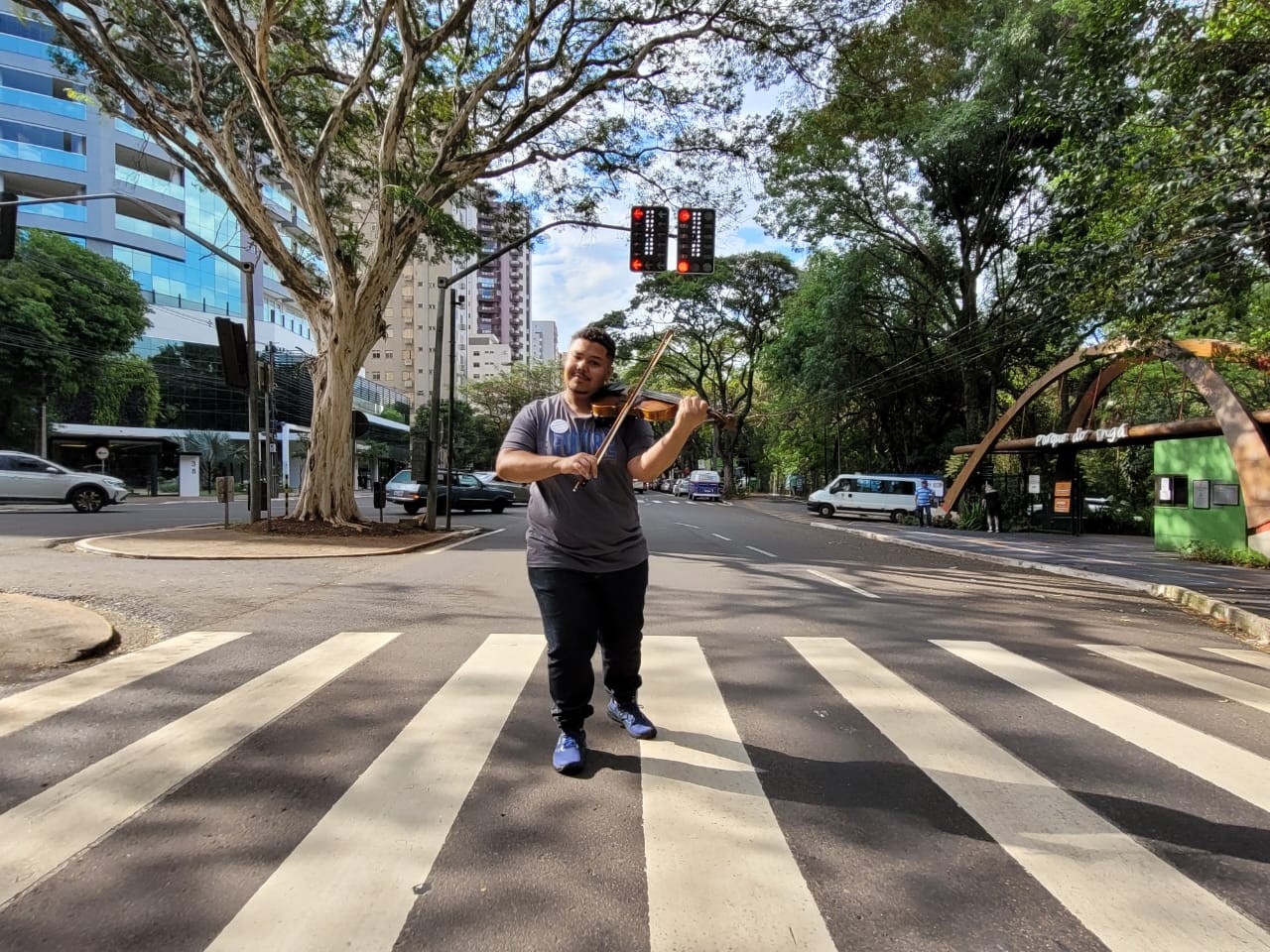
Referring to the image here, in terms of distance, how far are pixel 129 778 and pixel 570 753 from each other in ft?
5.87

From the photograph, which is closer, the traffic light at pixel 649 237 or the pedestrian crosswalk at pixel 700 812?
the pedestrian crosswalk at pixel 700 812

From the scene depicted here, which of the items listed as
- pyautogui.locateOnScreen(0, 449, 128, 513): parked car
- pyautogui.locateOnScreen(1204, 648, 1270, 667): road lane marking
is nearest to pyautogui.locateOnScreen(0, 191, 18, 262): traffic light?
pyautogui.locateOnScreen(0, 449, 128, 513): parked car

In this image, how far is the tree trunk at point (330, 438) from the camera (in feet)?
43.9

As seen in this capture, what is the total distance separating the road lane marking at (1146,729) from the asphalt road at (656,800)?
0.02 metres

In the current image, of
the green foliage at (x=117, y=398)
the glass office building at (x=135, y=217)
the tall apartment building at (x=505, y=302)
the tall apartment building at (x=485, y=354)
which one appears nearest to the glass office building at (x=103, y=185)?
the glass office building at (x=135, y=217)

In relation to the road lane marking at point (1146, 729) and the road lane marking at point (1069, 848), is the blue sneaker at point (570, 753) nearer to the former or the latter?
the road lane marking at point (1069, 848)

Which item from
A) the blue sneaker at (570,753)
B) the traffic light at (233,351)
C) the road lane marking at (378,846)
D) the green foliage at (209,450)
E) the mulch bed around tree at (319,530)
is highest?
the traffic light at (233,351)

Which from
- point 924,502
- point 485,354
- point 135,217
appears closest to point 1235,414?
point 924,502

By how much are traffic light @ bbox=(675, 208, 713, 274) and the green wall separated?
10.3 metres

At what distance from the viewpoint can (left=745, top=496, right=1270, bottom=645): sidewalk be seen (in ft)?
25.2

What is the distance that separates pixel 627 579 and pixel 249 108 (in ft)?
50.4

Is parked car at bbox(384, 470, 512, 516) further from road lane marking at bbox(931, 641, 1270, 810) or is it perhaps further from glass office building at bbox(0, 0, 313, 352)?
road lane marking at bbox(931, 641, 1270, 810)

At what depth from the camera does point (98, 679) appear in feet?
14.0

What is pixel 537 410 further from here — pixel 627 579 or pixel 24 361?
pixel 24 361
